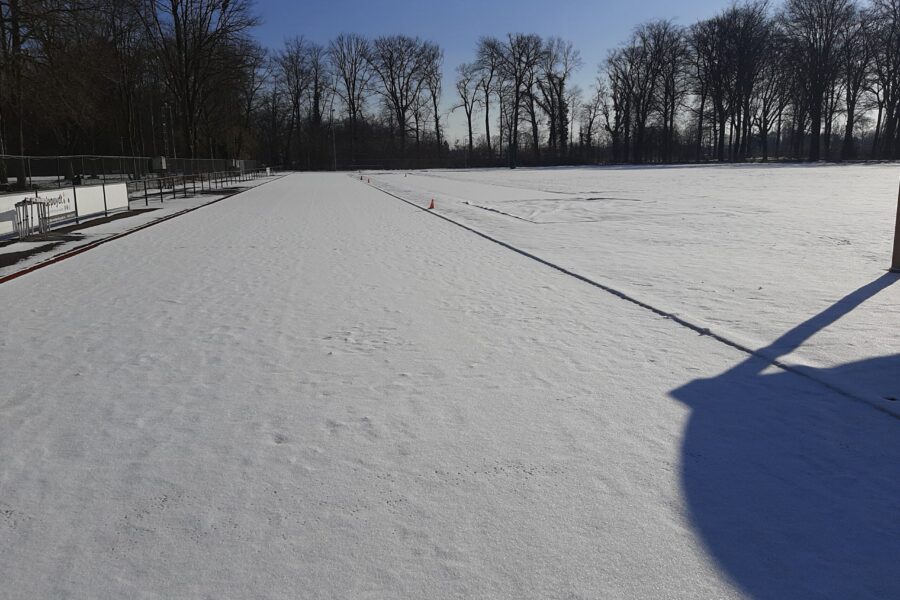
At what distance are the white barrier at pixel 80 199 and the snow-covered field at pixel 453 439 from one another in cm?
706

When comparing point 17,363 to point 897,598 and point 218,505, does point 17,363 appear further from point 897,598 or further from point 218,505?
point 897,598

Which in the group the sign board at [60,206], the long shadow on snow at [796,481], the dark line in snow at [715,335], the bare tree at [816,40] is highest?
the bare tree at [816,40]

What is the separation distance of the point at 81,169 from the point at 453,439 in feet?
102

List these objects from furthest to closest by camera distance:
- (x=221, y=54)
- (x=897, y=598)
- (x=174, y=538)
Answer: (x=221, y=54)
(x=174, y=538)
(x=897, y=598)

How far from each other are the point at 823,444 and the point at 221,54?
54437mm

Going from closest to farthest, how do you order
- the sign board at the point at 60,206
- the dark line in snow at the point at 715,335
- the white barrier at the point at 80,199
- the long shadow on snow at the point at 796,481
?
the long shadow on snow at the point at 796,481 → the dark line in snow at the point at 715,335 → the white barrier at the point at 80,199 → the sign board at the point at 60,206

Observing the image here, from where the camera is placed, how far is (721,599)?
2.53 meters

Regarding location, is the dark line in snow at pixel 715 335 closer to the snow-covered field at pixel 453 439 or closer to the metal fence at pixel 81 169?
the snow-covered field at pixel 453 439

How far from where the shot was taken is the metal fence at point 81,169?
21.5 m

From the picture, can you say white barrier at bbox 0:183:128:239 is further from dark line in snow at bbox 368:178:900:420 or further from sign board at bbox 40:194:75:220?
dark line in snow at bbox 368:178:900:420

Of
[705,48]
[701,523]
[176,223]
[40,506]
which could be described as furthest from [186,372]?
[705,48]

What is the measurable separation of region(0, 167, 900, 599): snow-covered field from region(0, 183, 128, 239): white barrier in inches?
278

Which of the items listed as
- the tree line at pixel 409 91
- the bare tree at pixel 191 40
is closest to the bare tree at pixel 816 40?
the tree line at pixel 409 91

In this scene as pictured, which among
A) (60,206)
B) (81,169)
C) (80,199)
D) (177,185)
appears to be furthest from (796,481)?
(177,185)
